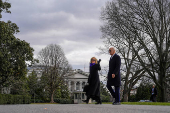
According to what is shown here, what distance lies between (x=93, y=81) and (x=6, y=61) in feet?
49.2

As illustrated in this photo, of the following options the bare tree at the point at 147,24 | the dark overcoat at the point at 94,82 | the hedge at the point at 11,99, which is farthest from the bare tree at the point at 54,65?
the dark overcoat at the point at 94,82

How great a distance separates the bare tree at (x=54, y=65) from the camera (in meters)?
56.2

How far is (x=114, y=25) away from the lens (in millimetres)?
24531

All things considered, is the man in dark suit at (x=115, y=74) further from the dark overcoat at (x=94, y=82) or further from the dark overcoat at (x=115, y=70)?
the dark overcoat at (x=94, y=82)

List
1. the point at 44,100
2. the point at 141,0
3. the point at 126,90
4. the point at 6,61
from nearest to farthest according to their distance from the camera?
the point at 141,0, the point at 6,61, the point at 126,90, the point at 44,100

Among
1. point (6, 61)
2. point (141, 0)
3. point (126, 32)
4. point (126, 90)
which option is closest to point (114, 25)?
point (126, 32)

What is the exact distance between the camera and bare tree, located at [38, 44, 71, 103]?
56.2 metres

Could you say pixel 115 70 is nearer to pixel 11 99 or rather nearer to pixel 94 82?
pixel 94 82

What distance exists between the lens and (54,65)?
2234 inches

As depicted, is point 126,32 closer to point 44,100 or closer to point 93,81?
point 93,81

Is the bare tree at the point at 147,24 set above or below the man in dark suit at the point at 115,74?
above

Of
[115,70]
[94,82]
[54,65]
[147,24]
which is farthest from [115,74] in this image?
[54,65]

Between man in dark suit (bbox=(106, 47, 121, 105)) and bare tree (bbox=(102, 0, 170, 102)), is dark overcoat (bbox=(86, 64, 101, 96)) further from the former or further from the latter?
bare tree (bbox=(102, 0, 170, 102))

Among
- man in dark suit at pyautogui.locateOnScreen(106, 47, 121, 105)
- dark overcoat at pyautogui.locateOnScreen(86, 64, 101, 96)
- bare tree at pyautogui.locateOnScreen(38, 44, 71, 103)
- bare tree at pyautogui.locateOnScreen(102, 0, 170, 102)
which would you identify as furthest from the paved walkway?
bare tree at pyautogui.locateOnScreen(38, 44, 71, 103)
